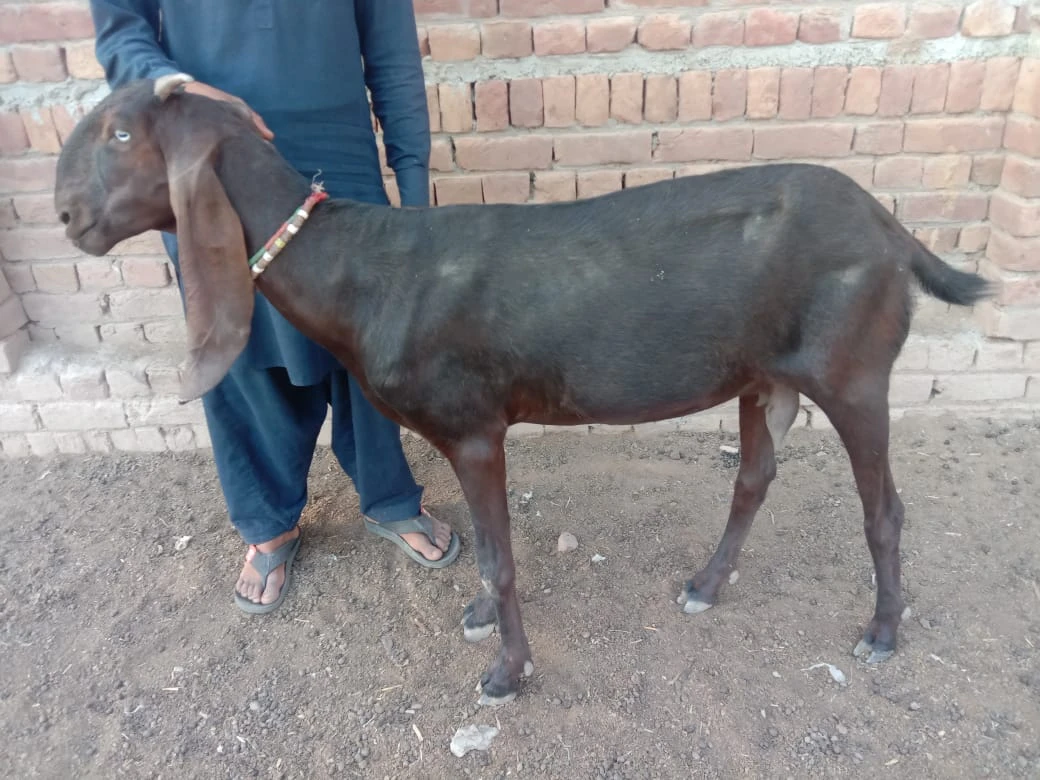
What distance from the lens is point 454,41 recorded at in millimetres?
3354

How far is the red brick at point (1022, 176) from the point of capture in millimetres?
3352

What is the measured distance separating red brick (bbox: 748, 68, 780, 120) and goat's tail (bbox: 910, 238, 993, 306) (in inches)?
51.3

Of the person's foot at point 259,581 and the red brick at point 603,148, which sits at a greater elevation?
the red brick at point 603,148

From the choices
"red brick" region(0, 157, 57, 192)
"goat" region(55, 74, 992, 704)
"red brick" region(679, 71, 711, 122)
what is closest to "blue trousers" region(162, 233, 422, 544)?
"goat" region(55, 74, 992, 704)

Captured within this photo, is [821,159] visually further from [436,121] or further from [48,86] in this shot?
[48,86]

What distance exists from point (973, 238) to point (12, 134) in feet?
14.4

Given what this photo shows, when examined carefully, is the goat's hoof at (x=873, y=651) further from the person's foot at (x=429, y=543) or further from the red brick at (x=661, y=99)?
the red brick at (x=661, y=99)

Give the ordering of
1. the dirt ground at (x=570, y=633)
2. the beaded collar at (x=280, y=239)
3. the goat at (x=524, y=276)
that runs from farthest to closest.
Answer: the dirt ground at (x=570, y=633) < the beaded collar at (x=280, y=239) < the goat at (x=524, y=276)

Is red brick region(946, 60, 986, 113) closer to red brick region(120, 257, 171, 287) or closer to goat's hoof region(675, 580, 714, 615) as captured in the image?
goat's hoof region(675, 580, 714, 615)

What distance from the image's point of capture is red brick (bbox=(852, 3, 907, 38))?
10.7ft

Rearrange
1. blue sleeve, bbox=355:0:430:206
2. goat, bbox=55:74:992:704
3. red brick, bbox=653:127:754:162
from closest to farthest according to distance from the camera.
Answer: goat, bbox=55:74:992:704 → blue sleeve, bbox=355:0:430:206 → red brick, bbox=653:127:754:162

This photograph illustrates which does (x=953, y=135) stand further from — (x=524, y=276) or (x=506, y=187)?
(x=524, y=276)

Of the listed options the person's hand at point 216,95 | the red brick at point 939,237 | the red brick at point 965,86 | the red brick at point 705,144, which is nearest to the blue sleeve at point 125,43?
the person's hand at point 216,95

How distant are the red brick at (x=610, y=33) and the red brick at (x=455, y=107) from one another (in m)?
0.57
